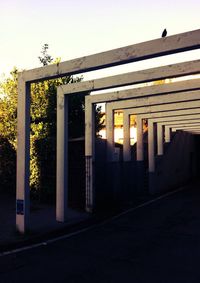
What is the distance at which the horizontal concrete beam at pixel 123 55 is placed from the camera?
801cm

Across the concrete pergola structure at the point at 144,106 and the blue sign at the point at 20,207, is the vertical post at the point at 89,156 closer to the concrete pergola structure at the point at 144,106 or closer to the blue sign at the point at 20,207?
the concrete pergola structure at the point at 144,106

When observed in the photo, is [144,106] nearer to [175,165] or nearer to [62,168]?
[62,168]

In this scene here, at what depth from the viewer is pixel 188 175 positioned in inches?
1133

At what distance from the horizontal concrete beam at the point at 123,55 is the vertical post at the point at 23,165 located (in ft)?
2.07

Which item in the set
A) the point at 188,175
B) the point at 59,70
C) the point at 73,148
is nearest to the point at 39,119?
the point at 73,148

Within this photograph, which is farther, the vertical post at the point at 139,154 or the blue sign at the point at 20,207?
the vertical post at the point at 139,154

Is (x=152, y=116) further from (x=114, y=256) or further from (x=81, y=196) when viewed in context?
(x=114, y=256)

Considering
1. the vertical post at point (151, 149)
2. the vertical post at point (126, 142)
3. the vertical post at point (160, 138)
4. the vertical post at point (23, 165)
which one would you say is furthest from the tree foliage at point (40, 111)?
the vertical post at point (23, 165)

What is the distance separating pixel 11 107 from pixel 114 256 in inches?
486

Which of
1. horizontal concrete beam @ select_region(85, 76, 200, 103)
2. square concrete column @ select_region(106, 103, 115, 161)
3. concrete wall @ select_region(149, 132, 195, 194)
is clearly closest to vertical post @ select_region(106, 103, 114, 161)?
square concrete column @ select_region(106, 103, 115, 161)

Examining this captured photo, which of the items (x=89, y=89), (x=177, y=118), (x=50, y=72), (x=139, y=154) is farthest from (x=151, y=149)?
(x=50, y=72)

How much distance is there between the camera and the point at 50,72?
9.95 m

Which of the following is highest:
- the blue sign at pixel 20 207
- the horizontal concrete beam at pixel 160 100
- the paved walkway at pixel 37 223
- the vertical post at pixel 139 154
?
the horizontal concrete beam at pixel 160 100

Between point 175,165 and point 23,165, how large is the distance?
1647 centimetres
